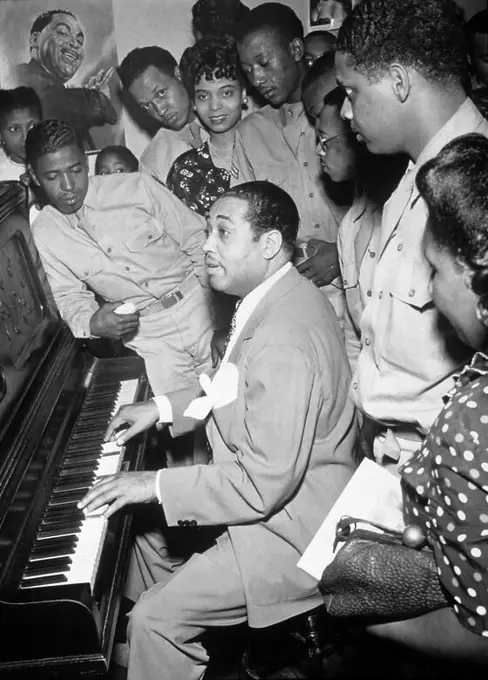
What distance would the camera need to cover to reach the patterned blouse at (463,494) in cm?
123

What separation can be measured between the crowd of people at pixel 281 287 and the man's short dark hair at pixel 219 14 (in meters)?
0.02

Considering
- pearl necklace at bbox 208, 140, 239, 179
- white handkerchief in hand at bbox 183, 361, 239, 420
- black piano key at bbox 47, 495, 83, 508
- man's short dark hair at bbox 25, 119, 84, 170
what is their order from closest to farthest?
black piano key at bbox 47, 495, 83, 508
white handkerchief in hand at bbox 183, 361, 239, 420
man's short dark hair at bbox 25, 119, 84, 170
pearl necklace at bbox 208, 140, 239, 179

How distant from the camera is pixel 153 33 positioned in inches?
152

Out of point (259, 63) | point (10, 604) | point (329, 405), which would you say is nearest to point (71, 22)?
point (259, 63)

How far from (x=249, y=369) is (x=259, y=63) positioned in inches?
97.1

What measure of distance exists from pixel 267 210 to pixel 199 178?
67.9 inches

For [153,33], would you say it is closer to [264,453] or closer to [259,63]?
[259,63]

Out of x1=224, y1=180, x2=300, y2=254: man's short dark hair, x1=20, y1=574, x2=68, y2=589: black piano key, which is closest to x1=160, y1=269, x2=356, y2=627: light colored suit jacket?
x1=224, y1=180, x2=300, y2=254: man's short dark hair

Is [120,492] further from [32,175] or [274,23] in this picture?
[274,23]

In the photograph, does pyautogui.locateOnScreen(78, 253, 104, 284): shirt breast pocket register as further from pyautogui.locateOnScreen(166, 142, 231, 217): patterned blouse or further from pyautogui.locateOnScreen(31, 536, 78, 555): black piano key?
pyautogui.locateOnScreen(31, 536, 78, 555): black piano key

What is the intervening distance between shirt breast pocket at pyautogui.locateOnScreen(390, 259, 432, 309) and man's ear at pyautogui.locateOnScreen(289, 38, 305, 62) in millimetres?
2399

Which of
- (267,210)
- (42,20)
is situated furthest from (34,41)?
(267,210)

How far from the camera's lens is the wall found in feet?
12.4

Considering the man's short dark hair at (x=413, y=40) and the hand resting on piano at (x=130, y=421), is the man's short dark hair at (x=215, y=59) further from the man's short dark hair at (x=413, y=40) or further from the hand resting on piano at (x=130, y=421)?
the hand resting on piano at (x=130, y=421)
